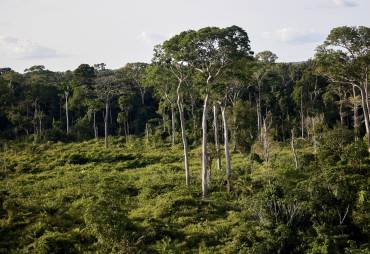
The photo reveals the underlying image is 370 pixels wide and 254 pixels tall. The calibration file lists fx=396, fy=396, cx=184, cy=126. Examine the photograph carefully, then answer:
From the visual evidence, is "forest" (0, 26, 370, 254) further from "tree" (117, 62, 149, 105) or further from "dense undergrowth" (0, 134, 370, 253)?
"tree" (117, 62, 149, 105)

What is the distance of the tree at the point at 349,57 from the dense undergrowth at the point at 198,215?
810 centimetres

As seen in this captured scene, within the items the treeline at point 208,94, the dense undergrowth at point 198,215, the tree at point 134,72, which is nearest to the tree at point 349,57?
the treeline at point 208,94

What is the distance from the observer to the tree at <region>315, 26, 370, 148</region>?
1235 inches

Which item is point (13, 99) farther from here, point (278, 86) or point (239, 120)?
point (278, 86)

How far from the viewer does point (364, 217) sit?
64.3ft

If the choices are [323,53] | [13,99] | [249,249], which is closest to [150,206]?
[249,249]

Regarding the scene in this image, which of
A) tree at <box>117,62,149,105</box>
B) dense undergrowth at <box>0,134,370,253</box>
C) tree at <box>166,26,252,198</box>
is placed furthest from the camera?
tree at <box>117,62,149,105</box>

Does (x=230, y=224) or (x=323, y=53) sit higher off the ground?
(x=323, y=53)

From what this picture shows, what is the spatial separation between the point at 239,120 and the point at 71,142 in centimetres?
2423

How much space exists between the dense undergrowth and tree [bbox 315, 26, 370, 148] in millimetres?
8103

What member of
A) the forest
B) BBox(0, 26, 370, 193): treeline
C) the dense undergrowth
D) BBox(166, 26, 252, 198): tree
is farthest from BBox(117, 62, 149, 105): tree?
BBox(166, 26, 252, 198): tree

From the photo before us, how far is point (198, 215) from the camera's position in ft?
75.6

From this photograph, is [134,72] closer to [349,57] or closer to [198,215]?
[349,57]

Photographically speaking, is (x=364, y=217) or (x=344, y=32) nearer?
(x=364, y=217)
